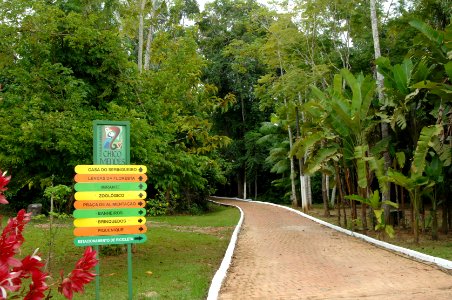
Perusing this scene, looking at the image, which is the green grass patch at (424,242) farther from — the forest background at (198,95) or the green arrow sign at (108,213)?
the green arrow sign at (108,213)

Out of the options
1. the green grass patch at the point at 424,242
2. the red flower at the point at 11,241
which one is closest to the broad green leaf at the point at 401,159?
the green grass patch at the point at 424,242

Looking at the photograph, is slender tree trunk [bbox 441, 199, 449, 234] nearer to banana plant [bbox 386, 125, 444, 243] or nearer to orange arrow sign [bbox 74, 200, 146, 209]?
banana plant [bbox 386, 125, 444, 243]

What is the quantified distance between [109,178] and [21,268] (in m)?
4.02

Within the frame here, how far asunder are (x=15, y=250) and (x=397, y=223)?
49.9 ft

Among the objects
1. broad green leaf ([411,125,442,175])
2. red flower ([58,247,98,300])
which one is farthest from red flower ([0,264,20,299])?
broad green leaf ([411,125,442,175])

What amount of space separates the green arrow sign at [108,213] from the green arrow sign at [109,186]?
0.91 feet

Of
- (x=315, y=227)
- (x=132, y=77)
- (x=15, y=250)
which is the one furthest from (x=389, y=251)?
(x=15, y=250)

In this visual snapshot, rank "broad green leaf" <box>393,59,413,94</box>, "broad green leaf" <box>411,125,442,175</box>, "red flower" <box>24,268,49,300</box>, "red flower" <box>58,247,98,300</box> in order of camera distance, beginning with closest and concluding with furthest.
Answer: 1. "red flower" <box>24,268,49,300</box>
2. "red flower" <box>58,247,98,300</box>
3. "broad green leaf" <box>411,125,442,175</box>
4. "broad green leaf" <box>393,59,413,94</box>

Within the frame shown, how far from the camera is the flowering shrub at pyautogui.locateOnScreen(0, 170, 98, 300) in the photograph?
2.00 m

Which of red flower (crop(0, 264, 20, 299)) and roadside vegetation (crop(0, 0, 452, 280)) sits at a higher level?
roadside vegetation (crop(0, 0, 452, 280))

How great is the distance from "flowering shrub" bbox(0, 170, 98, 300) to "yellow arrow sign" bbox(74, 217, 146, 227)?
373cm

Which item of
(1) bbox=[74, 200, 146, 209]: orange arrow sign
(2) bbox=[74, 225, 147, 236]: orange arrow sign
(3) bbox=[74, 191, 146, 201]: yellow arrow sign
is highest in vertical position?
(3) bbox=[74, 191, 146, 201]: yellow arrow sign

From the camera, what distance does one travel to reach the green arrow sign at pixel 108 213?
20.0 ft

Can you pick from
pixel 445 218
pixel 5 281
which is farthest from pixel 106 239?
pixel 445 218
